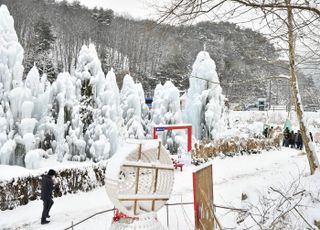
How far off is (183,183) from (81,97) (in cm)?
632

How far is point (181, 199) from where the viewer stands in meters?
5.27

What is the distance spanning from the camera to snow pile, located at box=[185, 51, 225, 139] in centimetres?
2098

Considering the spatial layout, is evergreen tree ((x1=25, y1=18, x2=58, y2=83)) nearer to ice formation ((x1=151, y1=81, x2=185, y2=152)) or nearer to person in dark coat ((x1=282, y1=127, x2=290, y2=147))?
ice formation ((x1=151, y1=81, x2=185, y2=152))

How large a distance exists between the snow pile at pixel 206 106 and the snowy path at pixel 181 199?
144 inches

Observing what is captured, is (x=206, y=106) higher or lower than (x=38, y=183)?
higher

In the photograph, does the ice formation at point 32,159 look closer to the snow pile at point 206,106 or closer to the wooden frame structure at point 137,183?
the wooden frame structure at point 137,183

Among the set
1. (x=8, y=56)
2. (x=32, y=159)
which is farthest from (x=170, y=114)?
(x=8, y=56)

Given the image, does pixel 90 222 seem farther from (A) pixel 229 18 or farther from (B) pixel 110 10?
(B) pixel 110 10

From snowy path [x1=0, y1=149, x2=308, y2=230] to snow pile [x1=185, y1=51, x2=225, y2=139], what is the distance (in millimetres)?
3667

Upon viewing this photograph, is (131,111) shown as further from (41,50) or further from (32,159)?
(41,50)

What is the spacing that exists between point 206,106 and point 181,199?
1609 cm

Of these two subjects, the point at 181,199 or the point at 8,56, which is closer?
the point at 181,199

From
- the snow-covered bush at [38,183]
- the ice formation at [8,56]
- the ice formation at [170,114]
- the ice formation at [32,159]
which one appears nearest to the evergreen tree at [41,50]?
the ice formation at [170,114]

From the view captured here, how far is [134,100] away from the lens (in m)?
21.2
